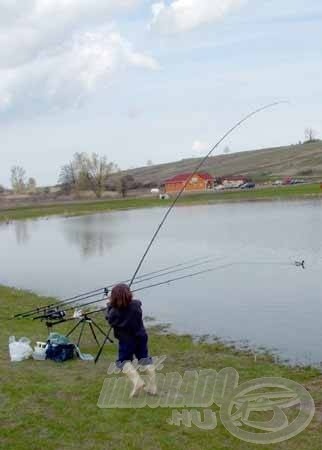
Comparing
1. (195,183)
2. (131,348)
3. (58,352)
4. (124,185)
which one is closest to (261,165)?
(195,183)

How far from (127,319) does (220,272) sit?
1308 centimetres

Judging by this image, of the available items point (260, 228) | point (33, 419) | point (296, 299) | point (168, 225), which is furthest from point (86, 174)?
point (33, 419)

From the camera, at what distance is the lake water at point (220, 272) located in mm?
12359

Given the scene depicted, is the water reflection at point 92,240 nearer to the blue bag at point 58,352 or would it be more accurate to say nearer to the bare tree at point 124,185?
the blue bag at point 58,352

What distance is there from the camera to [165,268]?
69.3 feet

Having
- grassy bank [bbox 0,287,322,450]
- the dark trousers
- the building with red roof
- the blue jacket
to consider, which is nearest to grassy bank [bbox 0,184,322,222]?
the building with red roof

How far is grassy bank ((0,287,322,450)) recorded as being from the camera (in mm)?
5484

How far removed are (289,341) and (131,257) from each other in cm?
1508

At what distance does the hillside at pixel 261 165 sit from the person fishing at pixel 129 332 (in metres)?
80.3

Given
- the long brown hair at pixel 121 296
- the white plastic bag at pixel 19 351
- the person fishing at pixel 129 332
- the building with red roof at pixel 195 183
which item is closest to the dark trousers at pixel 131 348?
the person fishing at pixel 129 332

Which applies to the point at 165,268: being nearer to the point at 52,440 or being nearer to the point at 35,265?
the point at 35,265

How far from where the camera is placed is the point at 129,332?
655cm

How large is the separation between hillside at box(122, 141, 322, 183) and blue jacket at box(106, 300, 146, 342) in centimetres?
8034

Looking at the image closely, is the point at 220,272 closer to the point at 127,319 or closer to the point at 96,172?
the point at 127,319
